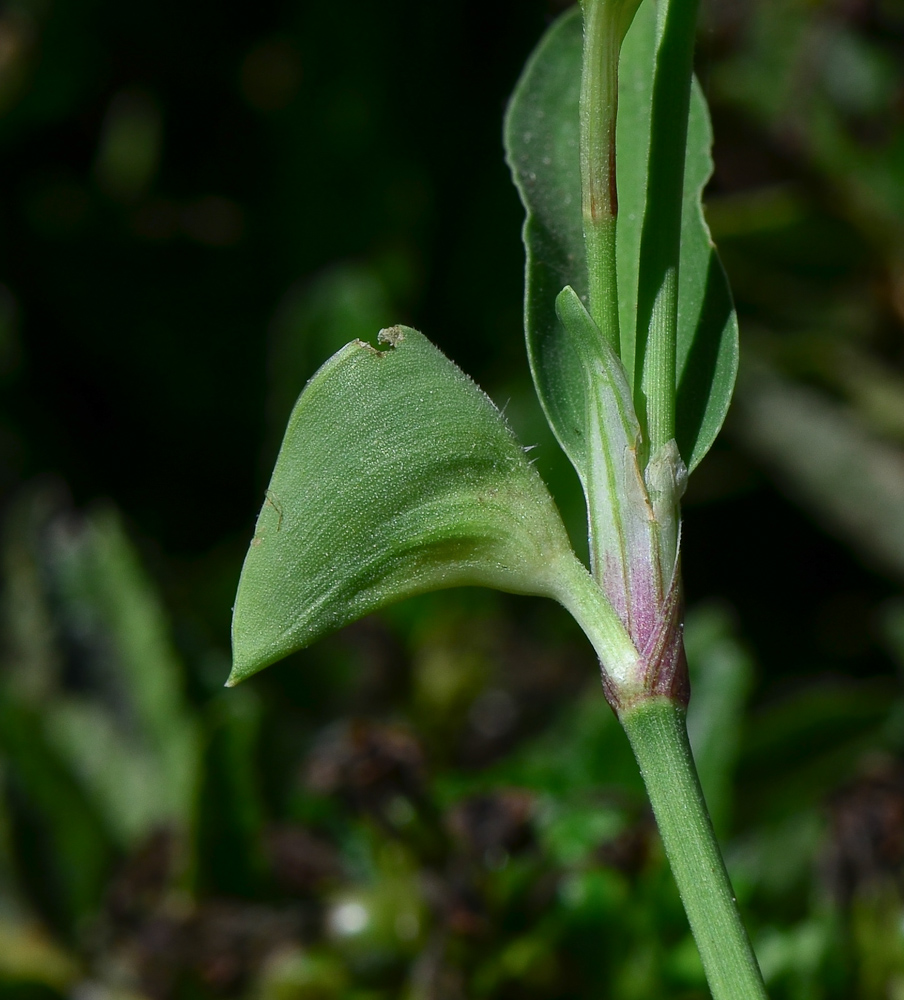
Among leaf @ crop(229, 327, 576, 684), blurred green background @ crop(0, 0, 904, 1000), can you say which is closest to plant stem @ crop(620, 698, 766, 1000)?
leaf @ crop(229, 327, 576, 684)

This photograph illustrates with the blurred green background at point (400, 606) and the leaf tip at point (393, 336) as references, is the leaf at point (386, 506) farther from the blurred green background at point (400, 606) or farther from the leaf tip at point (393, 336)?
the blurred green background at point (400, 606)

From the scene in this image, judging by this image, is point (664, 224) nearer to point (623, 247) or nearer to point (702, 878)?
point (623, 247)

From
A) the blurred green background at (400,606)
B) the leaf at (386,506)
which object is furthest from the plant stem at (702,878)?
the blurred green background at (400,606)

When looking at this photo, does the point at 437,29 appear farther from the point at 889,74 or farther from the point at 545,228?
the point at 545,228

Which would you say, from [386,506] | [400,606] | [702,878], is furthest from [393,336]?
[400,606]

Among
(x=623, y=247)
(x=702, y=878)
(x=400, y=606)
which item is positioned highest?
(x=623, y=247)
